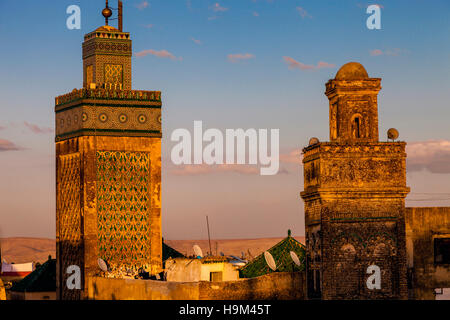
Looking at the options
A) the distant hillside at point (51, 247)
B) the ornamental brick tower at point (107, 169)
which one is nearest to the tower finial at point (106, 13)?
the ornamental brick tower at point (107, 169)

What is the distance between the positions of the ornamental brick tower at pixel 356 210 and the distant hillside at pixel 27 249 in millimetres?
92940

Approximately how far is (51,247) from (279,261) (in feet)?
323

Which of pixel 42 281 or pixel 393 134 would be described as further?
pixel 42 281

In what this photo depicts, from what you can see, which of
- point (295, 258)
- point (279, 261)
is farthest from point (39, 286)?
point (295, 258)

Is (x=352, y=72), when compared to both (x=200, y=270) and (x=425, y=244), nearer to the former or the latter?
(x=425, y=244)

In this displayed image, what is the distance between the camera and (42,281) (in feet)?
208

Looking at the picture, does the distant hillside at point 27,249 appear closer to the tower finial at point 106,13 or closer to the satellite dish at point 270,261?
the tower finial at point 106,13

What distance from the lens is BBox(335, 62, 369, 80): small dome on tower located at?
5306 centimetres

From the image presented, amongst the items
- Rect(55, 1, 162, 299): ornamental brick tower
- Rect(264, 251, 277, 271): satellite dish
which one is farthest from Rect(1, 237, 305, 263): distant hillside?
Rect(264, 251, 277, 271): satellite dish

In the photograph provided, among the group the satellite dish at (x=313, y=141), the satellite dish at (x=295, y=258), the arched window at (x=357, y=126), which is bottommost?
the satellite dish at (x=295, y=258)

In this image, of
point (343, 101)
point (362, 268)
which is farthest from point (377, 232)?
point (343, 101)

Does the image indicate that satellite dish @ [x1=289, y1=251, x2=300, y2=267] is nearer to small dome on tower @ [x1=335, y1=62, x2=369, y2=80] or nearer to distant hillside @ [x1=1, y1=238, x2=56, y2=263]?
small dome on tower @ [x1=335, y1=62, x2=369, y2=80]

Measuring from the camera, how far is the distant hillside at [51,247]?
146 meters
